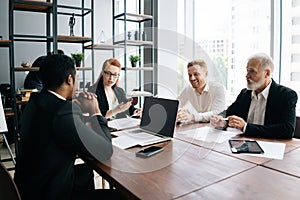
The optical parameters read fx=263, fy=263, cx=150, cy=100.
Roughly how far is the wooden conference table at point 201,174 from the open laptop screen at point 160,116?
0.64ft

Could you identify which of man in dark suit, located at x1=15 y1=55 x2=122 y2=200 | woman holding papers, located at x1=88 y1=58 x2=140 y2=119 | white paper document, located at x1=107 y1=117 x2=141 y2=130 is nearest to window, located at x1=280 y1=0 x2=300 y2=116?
woman holding papers, located at x1=88 y1=58 x2=140 y2=119

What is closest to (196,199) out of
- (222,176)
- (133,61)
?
(222,176)

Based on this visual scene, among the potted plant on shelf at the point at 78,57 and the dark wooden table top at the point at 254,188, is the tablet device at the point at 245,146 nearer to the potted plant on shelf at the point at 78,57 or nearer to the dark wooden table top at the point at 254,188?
the dark wooden table top at the point at 254,188

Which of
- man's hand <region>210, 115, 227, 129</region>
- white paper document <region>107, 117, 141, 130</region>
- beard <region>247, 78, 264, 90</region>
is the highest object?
beard <region>247, 78, 264, 90</region>

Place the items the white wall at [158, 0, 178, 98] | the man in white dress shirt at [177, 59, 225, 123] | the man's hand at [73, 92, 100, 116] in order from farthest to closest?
1. the white wall at [158, 0, 178, 98]
2. the man in white dress shirt at [177, 59, 225, 123]
3. the man's hand at [73, 92, 100, 116]

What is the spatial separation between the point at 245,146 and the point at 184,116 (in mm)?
708

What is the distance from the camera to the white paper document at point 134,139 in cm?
154

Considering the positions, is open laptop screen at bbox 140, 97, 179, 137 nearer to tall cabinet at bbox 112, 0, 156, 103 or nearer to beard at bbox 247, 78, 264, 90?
beard at bbox 247, 78, 264, 90

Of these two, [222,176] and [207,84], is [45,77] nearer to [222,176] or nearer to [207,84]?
[222,176]

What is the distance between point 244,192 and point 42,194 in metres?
0.88

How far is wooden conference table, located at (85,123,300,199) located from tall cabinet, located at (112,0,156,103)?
274 cm

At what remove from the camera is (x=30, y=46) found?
4496 millimetres

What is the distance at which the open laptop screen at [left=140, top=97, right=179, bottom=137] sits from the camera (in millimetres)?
1624

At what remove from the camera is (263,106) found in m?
2.02
